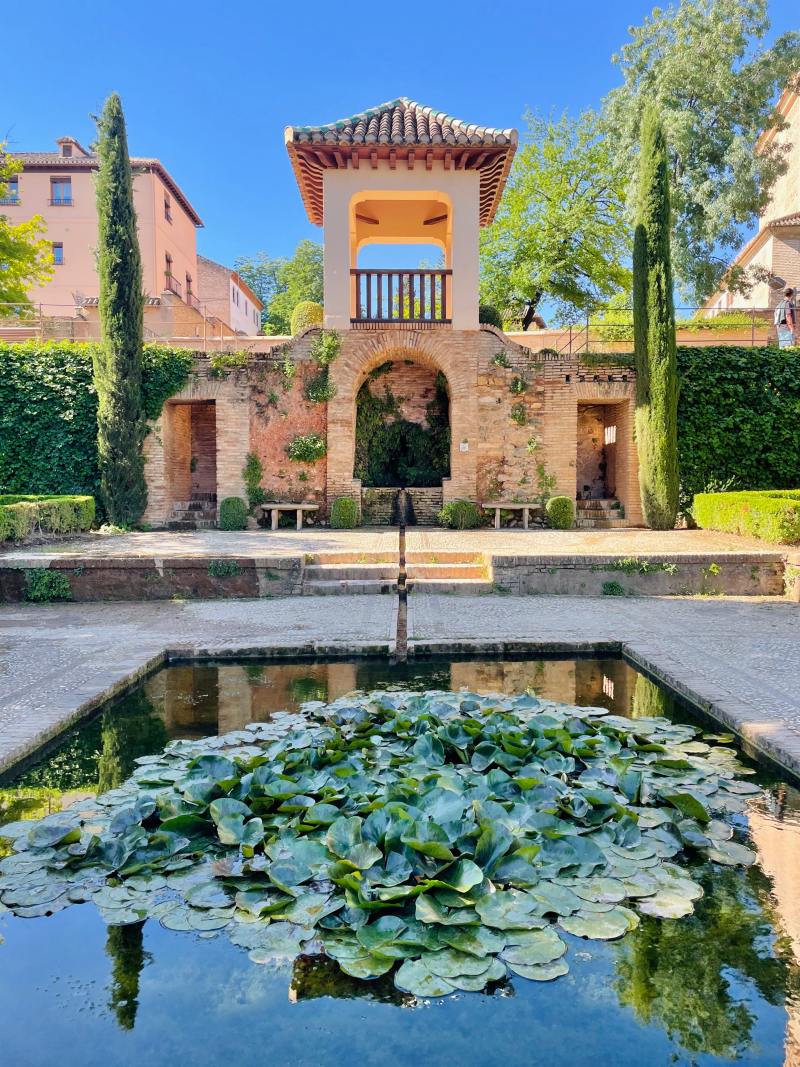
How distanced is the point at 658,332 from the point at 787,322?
6.68 m

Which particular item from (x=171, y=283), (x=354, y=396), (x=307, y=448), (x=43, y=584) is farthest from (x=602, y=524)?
(x=171, y=283)

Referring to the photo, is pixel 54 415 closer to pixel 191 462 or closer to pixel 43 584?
pixel 191 462

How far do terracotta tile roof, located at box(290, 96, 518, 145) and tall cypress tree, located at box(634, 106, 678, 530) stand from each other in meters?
2.57

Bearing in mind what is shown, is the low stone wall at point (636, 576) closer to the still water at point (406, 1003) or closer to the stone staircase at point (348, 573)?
the stone staircase at point (348, 573)

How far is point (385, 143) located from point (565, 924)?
568 inches

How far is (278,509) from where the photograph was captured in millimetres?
14969

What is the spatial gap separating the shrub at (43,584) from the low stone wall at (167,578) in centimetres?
4

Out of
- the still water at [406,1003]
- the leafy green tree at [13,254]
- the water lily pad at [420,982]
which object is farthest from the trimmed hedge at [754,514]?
the leafy green tree at [13,254]

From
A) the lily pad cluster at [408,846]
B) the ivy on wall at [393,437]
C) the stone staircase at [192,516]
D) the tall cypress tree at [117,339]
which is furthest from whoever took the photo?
the ivy on wall at [393,437]

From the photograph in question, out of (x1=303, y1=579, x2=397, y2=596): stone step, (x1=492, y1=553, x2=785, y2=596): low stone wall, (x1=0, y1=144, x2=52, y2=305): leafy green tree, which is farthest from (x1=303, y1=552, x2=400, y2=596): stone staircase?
(x1=0, y1=144, x2=52, y2=305): leafy green tree

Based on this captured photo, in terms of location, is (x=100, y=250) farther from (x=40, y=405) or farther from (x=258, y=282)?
(x=258, y=282)

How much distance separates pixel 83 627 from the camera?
7359mm

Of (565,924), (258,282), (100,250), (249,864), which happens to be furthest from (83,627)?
(258,282)

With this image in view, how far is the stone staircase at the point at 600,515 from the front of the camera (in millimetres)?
15219
